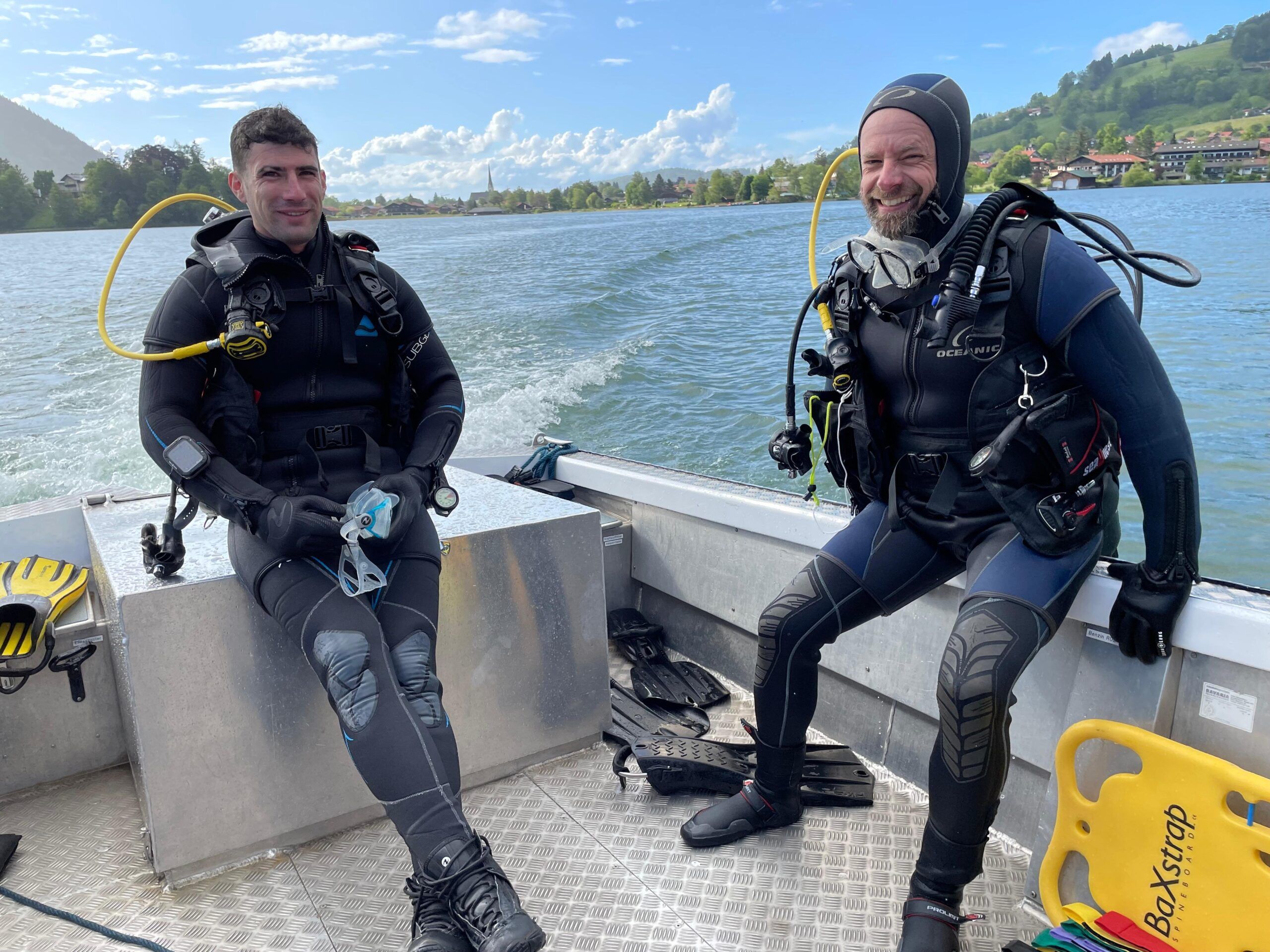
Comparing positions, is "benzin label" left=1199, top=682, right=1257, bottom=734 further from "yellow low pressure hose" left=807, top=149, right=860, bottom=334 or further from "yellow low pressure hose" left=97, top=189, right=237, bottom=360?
"yellow low pressure hose" left=97, top=189, right=237, bottom=360

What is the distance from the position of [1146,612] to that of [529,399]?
6216mm

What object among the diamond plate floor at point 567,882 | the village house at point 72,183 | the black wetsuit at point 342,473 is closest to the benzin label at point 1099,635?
the diamond plate floor at point 567,882

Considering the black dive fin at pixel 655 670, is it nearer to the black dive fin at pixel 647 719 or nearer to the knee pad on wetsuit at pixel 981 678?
the black dive fin at pixel 647 719

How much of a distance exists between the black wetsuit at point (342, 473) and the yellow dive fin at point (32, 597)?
649 millimetres

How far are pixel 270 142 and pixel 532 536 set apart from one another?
112 centimetres

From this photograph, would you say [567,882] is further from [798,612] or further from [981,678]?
[981,678]

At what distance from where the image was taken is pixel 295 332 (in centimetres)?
192

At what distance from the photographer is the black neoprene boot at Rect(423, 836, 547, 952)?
1533mm

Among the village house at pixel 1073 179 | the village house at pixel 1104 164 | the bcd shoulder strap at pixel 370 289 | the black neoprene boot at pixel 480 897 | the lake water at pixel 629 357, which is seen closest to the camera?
the black neoprene boot at pixel 480 897

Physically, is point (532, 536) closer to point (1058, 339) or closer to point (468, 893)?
point (468, 893)

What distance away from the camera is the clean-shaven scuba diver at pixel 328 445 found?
165 centimetres

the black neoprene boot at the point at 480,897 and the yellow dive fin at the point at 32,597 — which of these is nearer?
the black neoprene boot at the point at 480,897

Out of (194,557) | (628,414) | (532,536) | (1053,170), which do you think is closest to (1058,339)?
(532,536)

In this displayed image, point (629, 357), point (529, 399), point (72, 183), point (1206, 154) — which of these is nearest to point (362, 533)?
point (529, 399)
